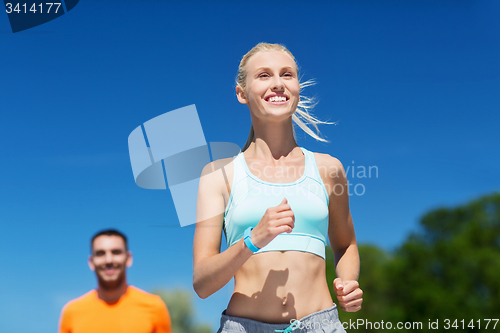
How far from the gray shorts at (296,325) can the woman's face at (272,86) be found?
56.7 inches

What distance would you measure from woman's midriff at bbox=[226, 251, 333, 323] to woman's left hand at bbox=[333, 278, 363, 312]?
0.14 meters

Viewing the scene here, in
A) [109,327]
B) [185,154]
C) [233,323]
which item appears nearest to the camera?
[109,327]

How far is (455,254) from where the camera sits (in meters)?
26.8

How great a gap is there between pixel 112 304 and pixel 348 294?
1.51 meters

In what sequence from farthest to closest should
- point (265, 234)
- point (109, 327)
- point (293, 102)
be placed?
point (293, 102) < point (265, 234) < point (109, 327)

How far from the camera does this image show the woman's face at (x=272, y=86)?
11.2ft

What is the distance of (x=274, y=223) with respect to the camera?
2.66 metres

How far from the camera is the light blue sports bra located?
3.12 metres

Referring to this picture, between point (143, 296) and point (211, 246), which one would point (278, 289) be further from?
point (143, 296)

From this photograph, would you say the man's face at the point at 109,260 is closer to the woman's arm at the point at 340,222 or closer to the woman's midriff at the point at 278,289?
the woman's midriff at the point at 278,289

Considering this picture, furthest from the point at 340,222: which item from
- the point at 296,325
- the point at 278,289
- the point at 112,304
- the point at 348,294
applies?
the point at 112,304

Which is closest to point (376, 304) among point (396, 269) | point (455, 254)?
point (396, 269)

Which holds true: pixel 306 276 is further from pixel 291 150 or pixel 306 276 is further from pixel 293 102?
pixel 293 102

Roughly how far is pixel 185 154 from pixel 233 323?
4.96 feet
